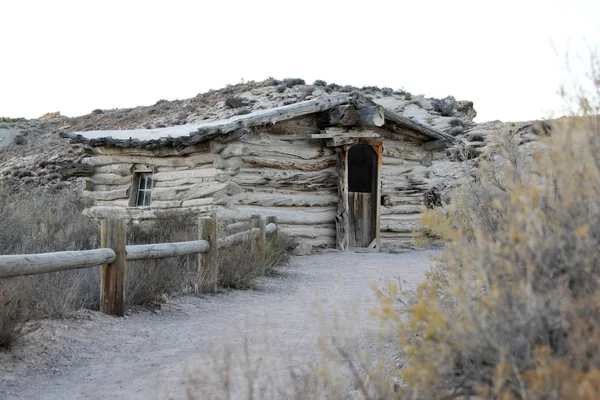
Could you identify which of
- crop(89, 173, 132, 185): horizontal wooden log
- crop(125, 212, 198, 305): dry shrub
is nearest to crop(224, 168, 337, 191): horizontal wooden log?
crop(125, 212, 198, 305): dry shrub

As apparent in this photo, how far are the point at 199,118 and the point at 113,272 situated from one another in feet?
96.7

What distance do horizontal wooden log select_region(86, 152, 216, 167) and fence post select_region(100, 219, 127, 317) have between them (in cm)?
756

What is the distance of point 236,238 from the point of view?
30.0 feet

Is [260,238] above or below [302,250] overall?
above

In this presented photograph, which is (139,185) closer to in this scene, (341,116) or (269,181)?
(269,181)

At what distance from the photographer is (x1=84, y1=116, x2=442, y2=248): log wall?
44.4ft

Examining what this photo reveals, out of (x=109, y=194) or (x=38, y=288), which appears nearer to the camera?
(x=38, y=288)

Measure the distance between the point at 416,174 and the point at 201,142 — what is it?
563 cm

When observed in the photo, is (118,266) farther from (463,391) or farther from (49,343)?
(463,391)

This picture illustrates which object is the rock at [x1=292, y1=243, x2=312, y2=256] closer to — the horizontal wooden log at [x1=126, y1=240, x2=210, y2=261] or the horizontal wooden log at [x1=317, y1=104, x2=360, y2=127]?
the horizontal wooden log at [x1=317, y1=104, x2=360, y2=127]

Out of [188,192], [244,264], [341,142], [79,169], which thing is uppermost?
[341,142]

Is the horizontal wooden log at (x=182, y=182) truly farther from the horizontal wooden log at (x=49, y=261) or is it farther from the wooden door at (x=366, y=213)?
the horizontal wooden log at (x=49, y=261)

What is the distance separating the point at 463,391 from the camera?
2.68m

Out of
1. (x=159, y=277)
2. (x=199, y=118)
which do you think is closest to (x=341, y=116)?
(x=159, y=277)
